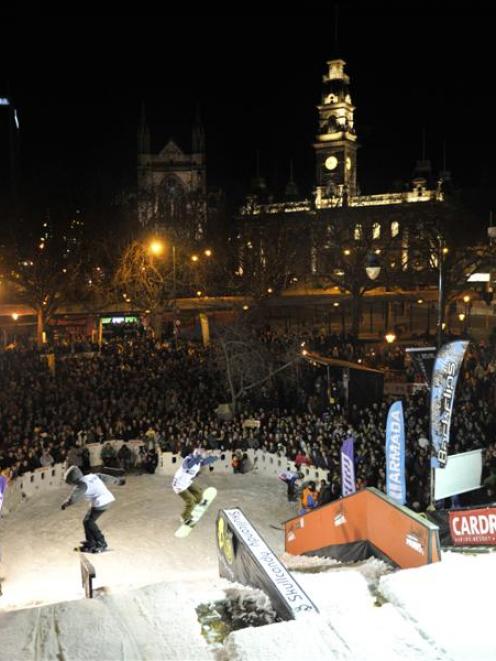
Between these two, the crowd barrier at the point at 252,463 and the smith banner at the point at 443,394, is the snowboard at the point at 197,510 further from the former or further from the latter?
the crowd barrier at the point at 252,463

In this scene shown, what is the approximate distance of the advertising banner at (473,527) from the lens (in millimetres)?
9633

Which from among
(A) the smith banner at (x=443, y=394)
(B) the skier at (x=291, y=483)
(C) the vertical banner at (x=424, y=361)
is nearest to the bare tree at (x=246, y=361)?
(B) the skier at (x=291, y=483)

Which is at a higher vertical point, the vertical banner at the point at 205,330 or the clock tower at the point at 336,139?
the clock tower at the point at 336,139

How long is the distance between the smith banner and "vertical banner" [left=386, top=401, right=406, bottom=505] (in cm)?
58

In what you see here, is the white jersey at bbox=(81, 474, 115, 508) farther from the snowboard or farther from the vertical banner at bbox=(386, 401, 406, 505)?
the vertical banner at bbox=(386, 401, 406, 505)

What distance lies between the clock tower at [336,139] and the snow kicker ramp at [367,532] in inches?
3418

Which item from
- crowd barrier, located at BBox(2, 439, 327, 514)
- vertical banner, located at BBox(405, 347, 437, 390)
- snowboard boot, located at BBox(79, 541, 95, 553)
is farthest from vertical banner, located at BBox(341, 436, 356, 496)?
snowboard boot, located at BBox(79, 541, 95, 553)

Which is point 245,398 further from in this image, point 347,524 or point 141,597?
point 141,597

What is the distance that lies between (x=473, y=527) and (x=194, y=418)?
12.4 metres

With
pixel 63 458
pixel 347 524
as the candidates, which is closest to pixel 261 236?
pixel 63 458

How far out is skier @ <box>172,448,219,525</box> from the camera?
1088 centimetres

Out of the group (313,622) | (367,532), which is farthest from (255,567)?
(367,532)

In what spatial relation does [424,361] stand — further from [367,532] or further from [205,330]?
[205,330]

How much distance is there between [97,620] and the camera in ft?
21.8
